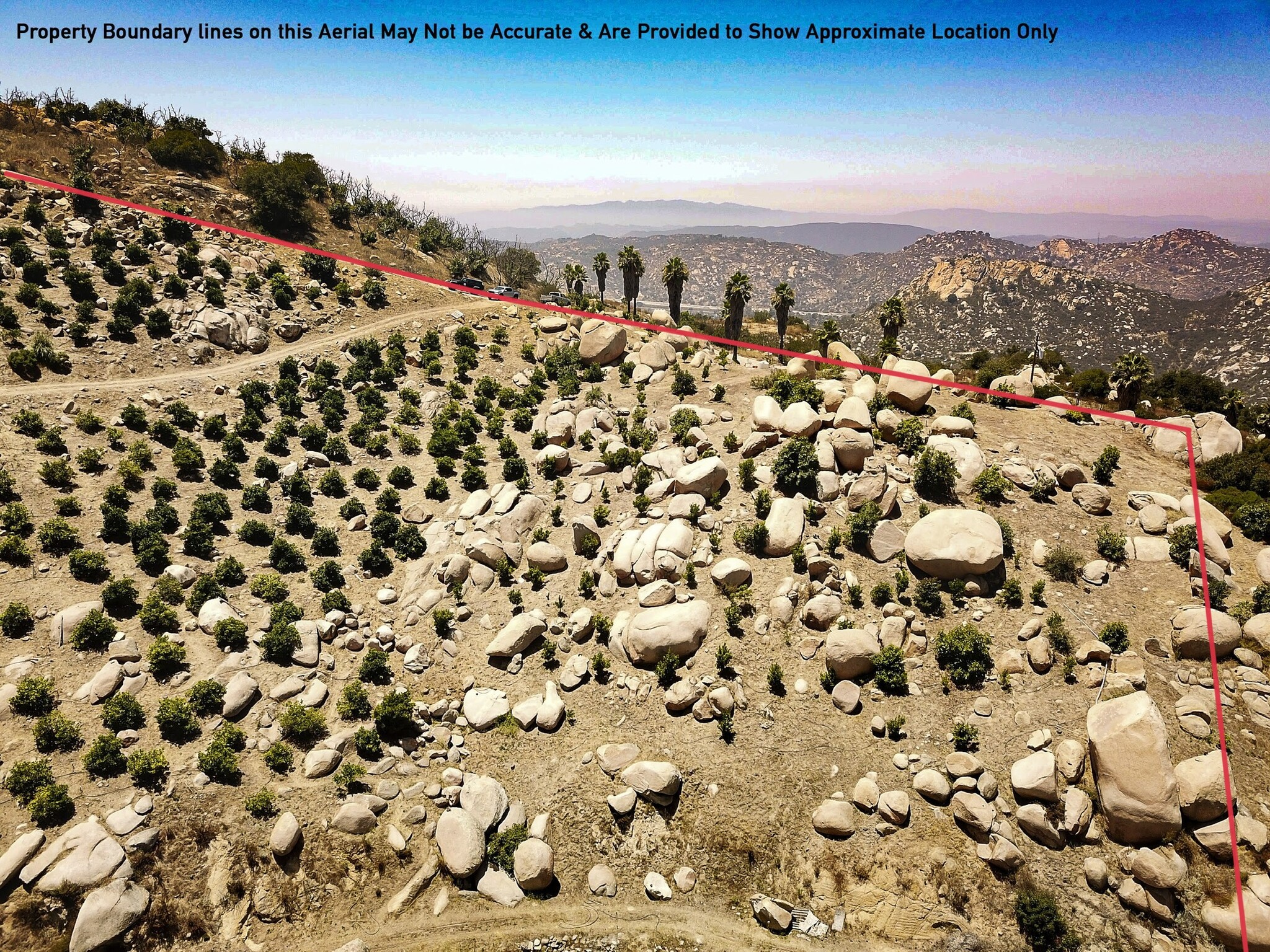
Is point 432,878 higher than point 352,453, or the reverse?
point 352,453

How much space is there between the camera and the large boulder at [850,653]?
118 ft

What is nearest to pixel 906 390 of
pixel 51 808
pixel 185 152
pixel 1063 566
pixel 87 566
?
pixel 1063 566

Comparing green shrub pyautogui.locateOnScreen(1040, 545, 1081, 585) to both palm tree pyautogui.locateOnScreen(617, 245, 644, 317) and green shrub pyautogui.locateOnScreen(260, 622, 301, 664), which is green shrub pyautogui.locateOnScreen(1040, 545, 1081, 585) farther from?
palm tree pyautogui.locateOnScreen(617, 245, 644, 317)

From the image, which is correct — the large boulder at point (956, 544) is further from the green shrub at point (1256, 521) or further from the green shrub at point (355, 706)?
the green shrub at point (355, 706)

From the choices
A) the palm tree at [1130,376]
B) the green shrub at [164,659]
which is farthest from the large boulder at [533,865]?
the palm tree at [1130,376]

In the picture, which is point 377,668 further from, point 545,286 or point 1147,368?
point 545,286

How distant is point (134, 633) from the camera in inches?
1470

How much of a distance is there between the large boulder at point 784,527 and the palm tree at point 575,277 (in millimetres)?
74543

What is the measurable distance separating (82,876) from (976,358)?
110217 mm

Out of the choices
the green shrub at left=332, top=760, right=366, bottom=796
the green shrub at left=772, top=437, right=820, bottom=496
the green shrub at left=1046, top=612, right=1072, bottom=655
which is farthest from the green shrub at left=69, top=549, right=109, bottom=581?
the green shrub at left=1046, top=612, right=1072, bottom=655

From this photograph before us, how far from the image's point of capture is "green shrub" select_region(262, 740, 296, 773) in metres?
32.4

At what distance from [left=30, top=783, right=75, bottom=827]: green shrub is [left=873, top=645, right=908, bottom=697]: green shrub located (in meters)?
46.8

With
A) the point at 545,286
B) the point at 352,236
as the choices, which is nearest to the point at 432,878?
the point at 352,236

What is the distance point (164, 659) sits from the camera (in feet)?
116
